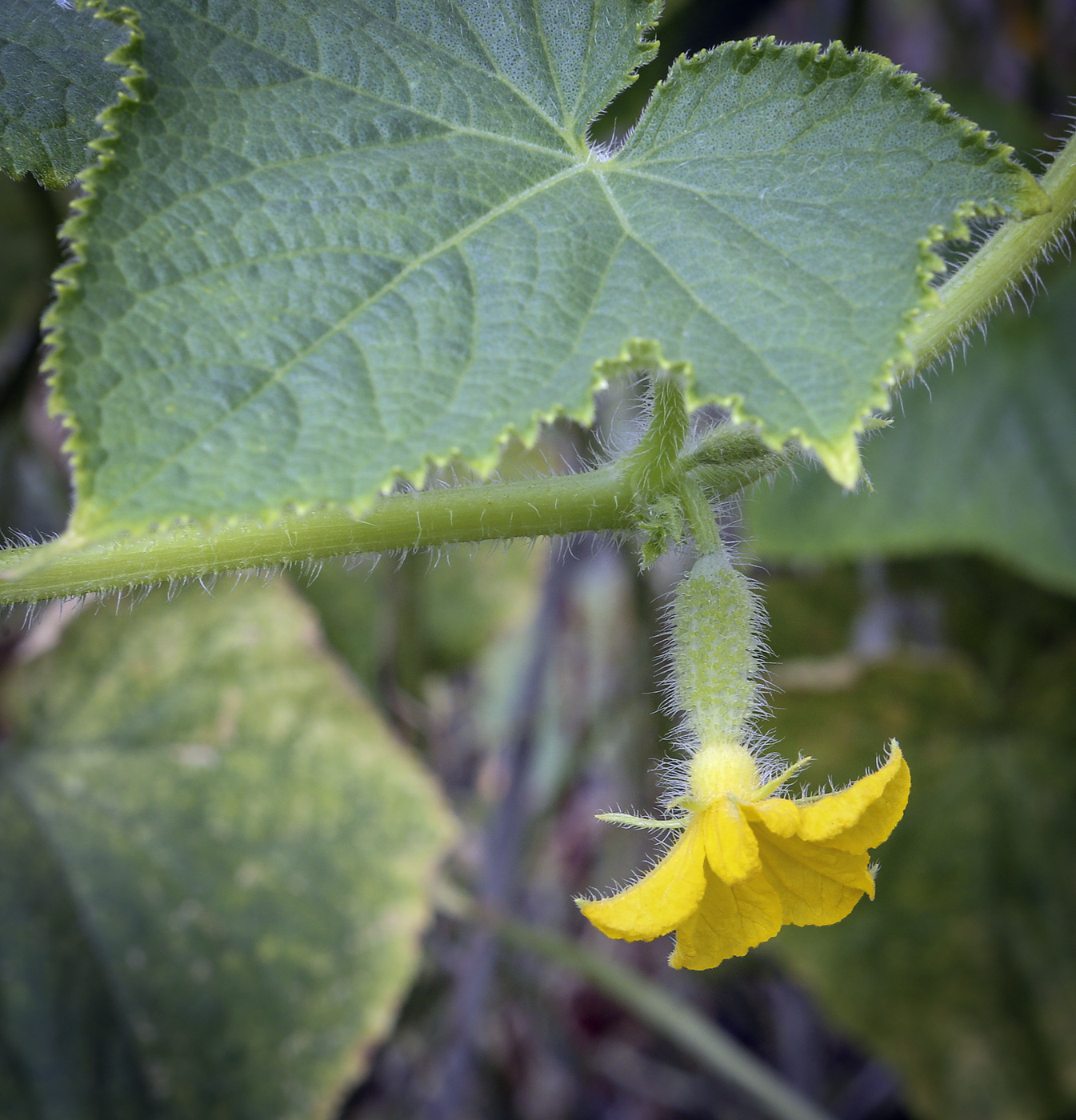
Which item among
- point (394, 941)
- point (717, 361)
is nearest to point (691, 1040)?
point (394, 941)

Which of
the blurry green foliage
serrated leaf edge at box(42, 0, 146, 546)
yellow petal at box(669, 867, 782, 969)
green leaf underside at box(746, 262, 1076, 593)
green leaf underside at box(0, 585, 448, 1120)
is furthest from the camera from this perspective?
the blurry green foliage

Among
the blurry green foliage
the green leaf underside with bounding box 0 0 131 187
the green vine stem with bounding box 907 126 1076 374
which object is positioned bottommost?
the blurry green foliage

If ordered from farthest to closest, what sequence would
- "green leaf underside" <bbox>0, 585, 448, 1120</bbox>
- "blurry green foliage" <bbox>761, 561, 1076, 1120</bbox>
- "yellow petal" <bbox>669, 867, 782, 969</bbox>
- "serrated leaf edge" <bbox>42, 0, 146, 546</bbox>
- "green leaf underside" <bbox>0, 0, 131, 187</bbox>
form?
"blurry green foliage" <bbox>761, 561, 1076, 1120</bbox>
"green leaf underside" <bbox>0, 585, 448, 1120</bbox>
"green leaf underside" <bbox>0, 0, 131, 187</bbox>
"yellow petal" <bbox>669, 867, 782, 969</bbox>
"serrated leaf edge" <bbox>42, 0, 146, 546</bbox>

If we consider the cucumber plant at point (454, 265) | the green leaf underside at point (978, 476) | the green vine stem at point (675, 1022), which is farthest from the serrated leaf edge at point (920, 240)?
the green vine stem at point (675, 1022)

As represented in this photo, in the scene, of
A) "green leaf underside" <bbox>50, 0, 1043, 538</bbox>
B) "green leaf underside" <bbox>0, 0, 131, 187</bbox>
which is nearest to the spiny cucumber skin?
"green leaf underside" <bbox>50, 0, 1043, 538</bbox>

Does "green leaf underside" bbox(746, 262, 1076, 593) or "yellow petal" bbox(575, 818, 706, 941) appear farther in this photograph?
"green leaf underside" bbox(746, 262, 1076, 593)

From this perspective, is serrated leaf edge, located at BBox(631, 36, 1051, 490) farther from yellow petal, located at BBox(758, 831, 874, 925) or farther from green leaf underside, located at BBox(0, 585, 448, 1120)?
green leaf underside, located at BBox(0, 585, 448, 1120)
